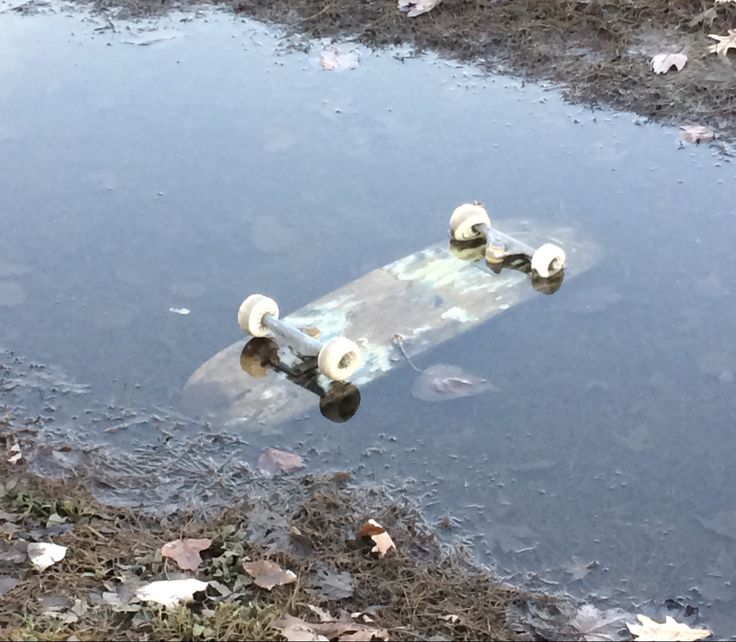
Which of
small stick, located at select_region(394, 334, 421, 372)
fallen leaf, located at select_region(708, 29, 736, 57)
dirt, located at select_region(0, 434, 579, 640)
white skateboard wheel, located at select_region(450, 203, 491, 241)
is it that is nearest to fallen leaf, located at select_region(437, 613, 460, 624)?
dirt, located at select_region(0, 434, 579, 640)

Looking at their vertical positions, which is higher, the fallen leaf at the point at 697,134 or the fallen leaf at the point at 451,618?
the fallen leaf at the point at 697,134

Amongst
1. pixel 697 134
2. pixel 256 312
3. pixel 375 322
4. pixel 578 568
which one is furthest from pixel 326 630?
pixel 697 134

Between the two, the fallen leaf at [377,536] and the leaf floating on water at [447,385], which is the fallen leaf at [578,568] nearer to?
the fallen leaf at [377,536]

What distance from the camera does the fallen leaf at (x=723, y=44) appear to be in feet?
20.9

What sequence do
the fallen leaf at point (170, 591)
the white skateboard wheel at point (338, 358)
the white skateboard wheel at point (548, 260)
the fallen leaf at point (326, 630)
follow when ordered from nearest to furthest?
the fallen leaf at point (326, 630) → the fallen leaf at point (170, 591) → the white skateboard wheel at point (338, 358) → the white skateboard wheel at point (548, 260)

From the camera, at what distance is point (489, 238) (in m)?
4.95

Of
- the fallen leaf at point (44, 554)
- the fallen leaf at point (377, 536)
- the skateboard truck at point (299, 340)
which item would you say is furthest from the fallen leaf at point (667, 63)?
the fallen leaf at point (44, 554)

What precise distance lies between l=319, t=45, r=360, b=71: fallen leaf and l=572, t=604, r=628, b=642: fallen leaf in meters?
4.26

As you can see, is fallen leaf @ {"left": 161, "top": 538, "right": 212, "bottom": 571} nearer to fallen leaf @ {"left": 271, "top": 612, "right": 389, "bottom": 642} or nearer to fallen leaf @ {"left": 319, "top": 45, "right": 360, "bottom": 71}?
fallen leaf @ {"left": 271, "top": 612, "right": 389, "bottom": 642}

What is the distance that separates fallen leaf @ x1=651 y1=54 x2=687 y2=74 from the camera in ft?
20.7

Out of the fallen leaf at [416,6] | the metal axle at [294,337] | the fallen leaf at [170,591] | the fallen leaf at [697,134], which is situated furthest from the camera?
the fallen leaf at [416,6]

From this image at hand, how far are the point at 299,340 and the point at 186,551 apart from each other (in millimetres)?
1219

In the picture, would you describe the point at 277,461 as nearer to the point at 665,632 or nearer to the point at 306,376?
the point at 306,376

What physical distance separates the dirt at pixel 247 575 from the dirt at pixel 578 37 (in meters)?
3.44
